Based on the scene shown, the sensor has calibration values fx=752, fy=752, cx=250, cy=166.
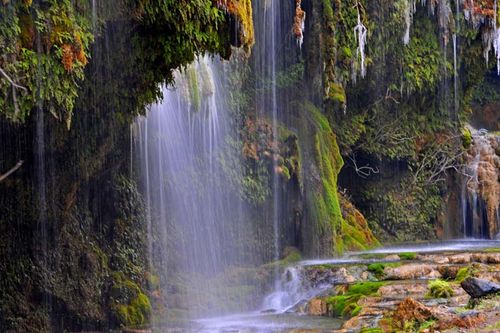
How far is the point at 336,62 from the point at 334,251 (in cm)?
554

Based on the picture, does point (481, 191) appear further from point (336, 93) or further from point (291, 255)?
point (291, 255)

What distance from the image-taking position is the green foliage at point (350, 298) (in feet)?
42.9

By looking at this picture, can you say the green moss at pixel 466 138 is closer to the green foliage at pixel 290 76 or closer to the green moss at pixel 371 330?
the green foliage at pixel 290 76

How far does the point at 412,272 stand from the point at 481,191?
10375 millimetres

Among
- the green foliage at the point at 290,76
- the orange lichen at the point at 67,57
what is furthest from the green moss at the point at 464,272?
the green foliage at the point at 290,76

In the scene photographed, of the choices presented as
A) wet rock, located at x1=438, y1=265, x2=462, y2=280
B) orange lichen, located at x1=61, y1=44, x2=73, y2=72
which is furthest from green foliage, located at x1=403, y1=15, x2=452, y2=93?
orange lichen, located at x1=61, y1=44, x2=73, y2=72

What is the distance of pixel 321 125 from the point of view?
19828 mm

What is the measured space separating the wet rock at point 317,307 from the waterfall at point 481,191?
11.5 m

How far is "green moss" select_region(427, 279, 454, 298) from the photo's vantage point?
11.6 metres

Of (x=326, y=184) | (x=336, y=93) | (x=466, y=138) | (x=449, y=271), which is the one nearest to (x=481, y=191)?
(x=466, y=138)

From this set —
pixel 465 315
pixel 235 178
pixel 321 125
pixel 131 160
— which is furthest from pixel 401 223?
pixel 465 315

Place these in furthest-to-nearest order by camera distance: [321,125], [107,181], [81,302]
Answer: [321,125] < [107,181] < [81,302]

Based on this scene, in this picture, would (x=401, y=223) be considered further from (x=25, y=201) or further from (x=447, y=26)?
(x=25, y=201)

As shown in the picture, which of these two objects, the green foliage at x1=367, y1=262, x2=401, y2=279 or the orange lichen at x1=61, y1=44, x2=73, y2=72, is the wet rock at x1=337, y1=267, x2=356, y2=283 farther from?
the orange lichen at x1=61, y1=44, x2=73, y2=72
